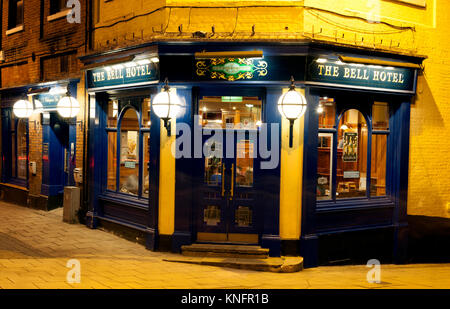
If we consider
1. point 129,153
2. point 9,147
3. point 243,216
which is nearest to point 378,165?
point 243,216

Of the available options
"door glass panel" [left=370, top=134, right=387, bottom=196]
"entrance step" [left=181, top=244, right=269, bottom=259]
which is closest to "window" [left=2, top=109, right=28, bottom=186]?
"entrance step" [left=181, top=244, right=269, bottom=259]

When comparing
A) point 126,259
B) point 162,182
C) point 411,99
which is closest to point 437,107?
point 411,99

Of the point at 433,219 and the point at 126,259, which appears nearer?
the point at 126,259

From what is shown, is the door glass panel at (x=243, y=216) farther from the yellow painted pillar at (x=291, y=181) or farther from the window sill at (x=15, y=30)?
the window sill at (x=15, y=30)

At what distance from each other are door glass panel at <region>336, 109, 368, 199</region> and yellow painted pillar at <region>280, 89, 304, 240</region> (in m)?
1.11

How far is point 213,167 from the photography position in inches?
322

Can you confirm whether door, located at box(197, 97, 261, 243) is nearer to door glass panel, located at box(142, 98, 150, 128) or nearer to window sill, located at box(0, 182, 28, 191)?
door glass panel, located at box(142, 98, 150, 128)

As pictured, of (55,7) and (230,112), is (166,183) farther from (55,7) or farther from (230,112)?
(55,7)

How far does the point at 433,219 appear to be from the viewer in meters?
9.36

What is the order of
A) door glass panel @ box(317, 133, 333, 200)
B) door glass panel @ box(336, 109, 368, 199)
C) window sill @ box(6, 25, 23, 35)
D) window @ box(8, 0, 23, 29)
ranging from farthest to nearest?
window @ box(8, 0, 23, 29) → window sill @ box(6, 25, 23, 35) → door glass panel @ box(336, 109, 368, 199) → door glass panel @ box(317, 133, 333, 200)

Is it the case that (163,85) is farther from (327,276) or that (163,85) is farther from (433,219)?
(433,219)

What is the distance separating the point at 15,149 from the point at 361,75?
11.0 m

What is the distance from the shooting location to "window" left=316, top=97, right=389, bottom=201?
8.23 meters

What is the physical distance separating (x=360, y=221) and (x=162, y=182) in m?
4.02
